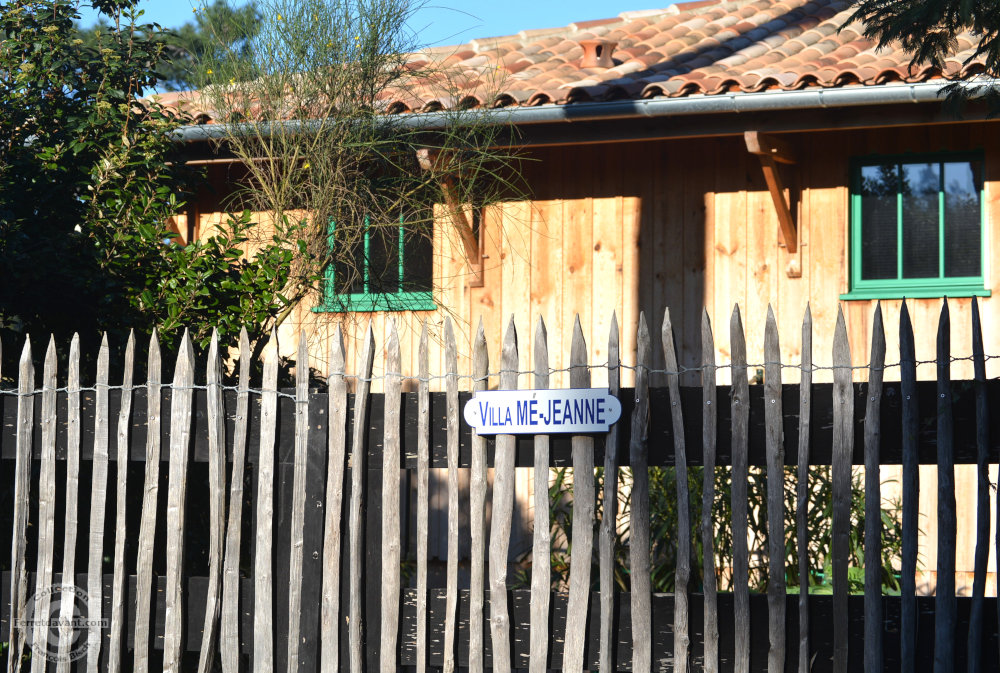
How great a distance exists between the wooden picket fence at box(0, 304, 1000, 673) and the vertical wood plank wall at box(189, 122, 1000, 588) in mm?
2572

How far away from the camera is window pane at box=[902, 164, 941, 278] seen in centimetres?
724

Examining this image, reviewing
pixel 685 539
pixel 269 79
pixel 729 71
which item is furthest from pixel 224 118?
pixel 685 539

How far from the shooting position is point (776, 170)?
23.2ft

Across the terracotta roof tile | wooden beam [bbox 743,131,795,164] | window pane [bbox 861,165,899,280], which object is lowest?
window pane [bbox 861,165,899,280]

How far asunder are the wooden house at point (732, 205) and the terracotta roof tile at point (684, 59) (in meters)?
0.03

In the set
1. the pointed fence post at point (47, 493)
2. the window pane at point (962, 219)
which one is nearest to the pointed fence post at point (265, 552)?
the pointed fence post at point (47, 493)

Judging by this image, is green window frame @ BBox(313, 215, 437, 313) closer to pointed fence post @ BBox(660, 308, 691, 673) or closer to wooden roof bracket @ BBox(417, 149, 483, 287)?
wooden roof bracket @ BBox(417, 149, 483, 287)

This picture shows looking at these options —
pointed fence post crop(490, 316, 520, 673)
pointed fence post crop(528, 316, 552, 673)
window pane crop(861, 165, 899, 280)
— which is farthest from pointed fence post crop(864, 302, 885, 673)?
window pane crop(861, 165, 899, 280)

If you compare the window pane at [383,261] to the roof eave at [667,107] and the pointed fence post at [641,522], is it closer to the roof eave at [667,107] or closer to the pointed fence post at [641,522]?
the roof eave at [667,107]

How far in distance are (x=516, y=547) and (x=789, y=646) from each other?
13.0 ft

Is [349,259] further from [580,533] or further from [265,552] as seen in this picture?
[580,533]

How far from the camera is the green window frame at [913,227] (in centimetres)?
714

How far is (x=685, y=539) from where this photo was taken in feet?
12.2

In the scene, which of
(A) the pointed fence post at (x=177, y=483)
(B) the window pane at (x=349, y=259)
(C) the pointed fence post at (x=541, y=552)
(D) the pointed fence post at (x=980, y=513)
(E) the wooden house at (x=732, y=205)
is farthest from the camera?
(E) the wooden house at (x=732, y=205)
